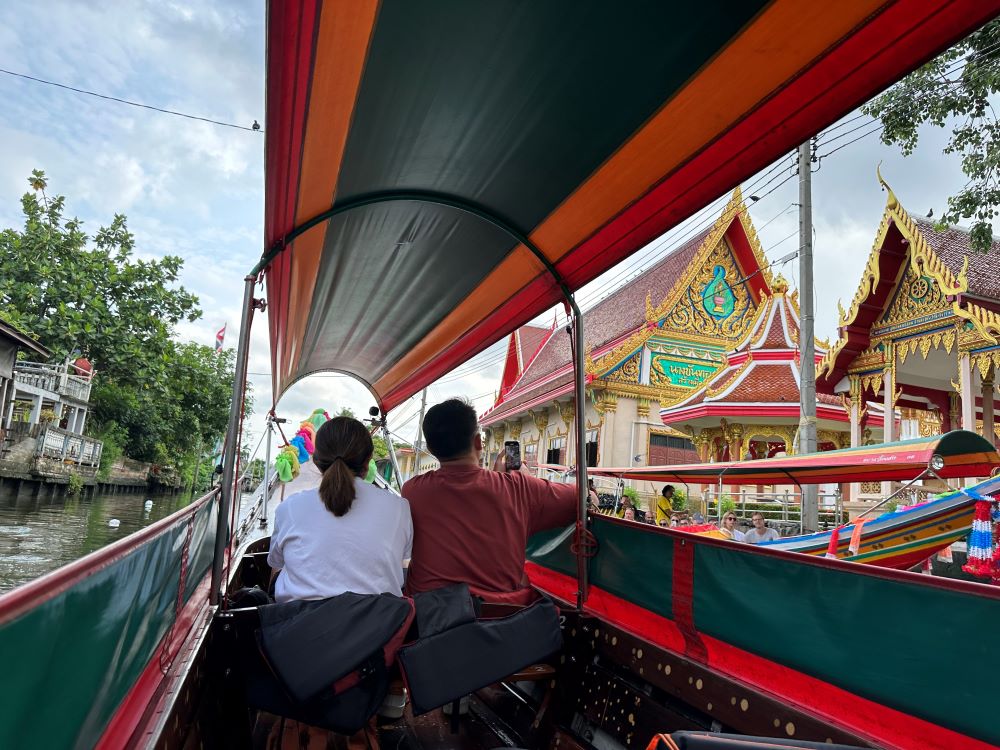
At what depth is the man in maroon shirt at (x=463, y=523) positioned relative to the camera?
2.23 metres

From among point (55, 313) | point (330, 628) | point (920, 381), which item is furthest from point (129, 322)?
point (330, 628)

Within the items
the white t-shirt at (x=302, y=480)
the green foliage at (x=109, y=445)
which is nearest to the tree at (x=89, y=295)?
the green foliage at (x=109, y=445)

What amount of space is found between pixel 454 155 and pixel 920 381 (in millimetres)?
12039

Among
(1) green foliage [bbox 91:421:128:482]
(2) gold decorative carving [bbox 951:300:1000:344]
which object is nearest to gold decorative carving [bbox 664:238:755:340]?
(2) gold decorative carving [bbox 951:300:1000:344]

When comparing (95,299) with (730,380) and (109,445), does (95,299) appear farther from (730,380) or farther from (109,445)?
(730,380)

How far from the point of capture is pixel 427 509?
2.25 meters

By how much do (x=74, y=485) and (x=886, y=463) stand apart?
1103 inches

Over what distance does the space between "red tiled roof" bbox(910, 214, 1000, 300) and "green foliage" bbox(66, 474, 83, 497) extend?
27.5m

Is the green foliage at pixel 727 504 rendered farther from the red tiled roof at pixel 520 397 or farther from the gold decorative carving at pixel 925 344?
the gold decorative carving at pixel 925 344

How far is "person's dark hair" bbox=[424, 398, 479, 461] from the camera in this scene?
233 centimetres

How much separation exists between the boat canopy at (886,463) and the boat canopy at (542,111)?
344 centimetres

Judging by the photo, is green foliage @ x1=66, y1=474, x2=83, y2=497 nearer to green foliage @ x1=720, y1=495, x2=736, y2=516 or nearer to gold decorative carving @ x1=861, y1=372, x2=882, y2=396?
green foliage @ x1=720, y1=495, x2=736, y2=516

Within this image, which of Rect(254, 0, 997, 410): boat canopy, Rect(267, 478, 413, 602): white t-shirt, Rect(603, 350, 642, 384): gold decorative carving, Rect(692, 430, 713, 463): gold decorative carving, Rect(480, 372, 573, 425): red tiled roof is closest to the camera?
Rect(254, 0, 997, 410): boat canopy

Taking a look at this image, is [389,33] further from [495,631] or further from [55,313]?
[55,313]
